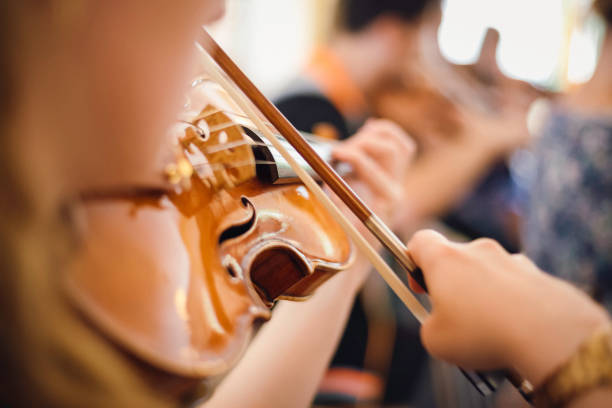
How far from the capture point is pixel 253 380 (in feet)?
1.75

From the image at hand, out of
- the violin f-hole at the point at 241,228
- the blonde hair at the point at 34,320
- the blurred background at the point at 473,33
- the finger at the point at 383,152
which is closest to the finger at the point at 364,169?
the finger at the point at 383,152

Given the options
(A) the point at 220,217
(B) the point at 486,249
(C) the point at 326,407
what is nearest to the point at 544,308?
(B) the point at 486,249

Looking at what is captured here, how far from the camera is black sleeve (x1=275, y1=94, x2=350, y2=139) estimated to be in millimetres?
1075

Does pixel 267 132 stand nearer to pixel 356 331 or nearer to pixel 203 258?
pixel 203 258

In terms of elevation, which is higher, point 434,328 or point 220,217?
point 220,217

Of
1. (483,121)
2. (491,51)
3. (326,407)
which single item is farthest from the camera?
(491,51)

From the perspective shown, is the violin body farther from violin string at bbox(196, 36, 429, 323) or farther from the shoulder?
the shoulder

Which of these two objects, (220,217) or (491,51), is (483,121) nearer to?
(491,51)

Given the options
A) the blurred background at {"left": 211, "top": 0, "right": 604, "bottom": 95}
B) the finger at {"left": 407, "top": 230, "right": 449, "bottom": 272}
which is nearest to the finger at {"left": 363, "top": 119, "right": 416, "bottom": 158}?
the finger at {"left": 407, "top": 230, "right": 449, "bottom": 272}

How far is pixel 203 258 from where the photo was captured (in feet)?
1.22

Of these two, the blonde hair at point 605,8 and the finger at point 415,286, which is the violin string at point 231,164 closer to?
the finger at point 415,286

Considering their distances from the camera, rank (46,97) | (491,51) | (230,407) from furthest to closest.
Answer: (491,51), (230,407), (46,97)

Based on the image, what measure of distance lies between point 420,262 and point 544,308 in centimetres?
10

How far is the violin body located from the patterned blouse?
0.92m
